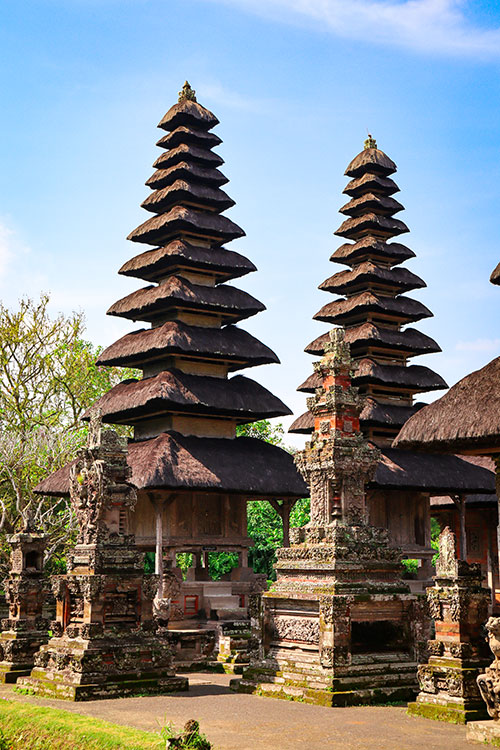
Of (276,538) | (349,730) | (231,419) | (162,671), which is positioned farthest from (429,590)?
(276,538)

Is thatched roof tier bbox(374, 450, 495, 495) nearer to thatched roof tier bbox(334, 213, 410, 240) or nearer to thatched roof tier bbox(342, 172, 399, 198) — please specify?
thatched roof tier bbox(334, 213, 410, 240)

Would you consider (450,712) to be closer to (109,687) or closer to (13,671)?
(109,687)

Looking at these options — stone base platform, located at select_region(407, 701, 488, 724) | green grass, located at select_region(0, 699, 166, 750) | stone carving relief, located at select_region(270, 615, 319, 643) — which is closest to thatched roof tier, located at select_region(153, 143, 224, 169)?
stone carving relief, located at select_region(270, 615, 319, 643)

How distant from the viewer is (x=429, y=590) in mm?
12445

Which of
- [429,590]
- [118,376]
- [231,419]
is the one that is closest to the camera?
[429,590]

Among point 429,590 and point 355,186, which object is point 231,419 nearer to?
point 355,186

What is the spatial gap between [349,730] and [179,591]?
1118cm

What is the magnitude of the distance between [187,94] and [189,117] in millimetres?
1363

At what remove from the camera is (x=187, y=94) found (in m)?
30.7

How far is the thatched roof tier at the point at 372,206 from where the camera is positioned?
3241cm

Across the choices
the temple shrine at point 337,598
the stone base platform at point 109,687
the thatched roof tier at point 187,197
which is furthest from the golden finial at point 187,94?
the stone base platform at point 109,687

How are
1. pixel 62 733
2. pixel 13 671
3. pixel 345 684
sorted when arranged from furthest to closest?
pixel 13 671, pixel 345 684, pixel 62 733

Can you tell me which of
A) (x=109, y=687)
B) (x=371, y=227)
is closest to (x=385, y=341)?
(x=371, y=227)

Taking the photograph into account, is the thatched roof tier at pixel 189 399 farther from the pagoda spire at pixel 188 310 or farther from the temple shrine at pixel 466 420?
the temple shrine at pixel 466 420
